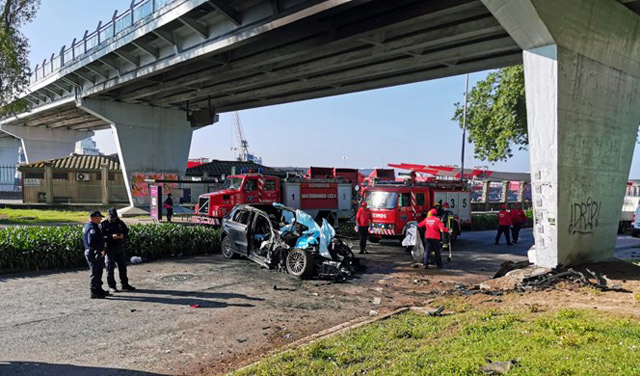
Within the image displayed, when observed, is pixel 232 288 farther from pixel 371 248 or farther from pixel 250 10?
pixel 250 10

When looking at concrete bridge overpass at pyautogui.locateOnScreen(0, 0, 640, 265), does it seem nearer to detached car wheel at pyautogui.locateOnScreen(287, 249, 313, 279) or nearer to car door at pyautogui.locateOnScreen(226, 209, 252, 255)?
detached car wheel at pyautogui.locateOnScreen(287, 249, 313, 279)

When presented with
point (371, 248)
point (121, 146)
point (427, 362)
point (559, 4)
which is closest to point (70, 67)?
point (121, 146)

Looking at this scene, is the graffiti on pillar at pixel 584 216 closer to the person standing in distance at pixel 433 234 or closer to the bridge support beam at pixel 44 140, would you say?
the person standing in distance at pixel 433 234

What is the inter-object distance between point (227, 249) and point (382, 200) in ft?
19.3

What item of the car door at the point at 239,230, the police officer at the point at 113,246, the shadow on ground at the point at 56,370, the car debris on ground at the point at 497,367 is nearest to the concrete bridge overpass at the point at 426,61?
the car door at the point at 239,230

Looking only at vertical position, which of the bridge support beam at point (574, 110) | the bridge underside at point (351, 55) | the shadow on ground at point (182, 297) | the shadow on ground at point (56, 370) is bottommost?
the shadow on ground at point (182, 297)

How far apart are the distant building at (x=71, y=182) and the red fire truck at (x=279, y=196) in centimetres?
1816

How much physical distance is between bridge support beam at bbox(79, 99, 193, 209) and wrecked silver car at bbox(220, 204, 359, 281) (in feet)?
→ 67.0

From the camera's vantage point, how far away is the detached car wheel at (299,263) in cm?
962

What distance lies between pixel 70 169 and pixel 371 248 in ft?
91.5

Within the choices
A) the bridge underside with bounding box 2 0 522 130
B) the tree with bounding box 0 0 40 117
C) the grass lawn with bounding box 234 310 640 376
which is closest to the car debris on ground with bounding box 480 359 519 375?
the grass lawn with bounding box 234 310 640 376

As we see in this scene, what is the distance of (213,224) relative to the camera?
16.5 metres

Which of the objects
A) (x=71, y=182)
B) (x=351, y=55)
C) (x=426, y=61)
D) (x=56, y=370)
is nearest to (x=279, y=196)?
(x=351, y=55)

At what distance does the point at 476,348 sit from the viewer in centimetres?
474
